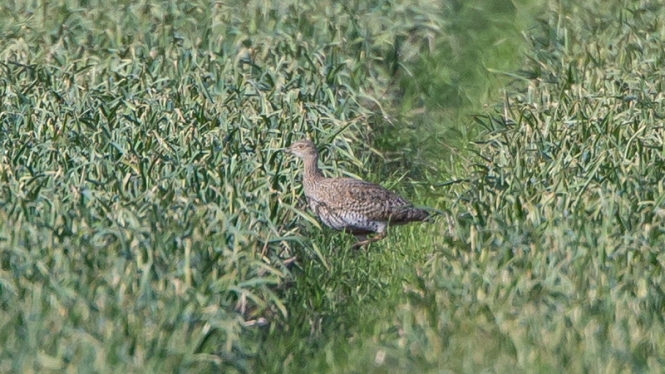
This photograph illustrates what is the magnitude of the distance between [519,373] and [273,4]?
6553 millimetres

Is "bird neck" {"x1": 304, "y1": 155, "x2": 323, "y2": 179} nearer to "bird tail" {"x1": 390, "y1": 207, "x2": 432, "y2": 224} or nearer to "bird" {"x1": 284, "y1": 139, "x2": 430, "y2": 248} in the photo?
"bird" {"x1": 284, "y1": 139, "x2": 430, "y2": 248}

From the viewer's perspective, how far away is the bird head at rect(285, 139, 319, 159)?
331 inches

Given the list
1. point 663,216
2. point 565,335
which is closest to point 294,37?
point 663,216

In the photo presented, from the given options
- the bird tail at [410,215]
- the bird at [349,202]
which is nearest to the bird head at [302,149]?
the bird at [349,202]

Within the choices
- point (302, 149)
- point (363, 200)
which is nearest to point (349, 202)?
point (363, 200)

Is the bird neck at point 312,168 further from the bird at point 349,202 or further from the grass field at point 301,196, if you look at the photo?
the grass field at point 301,196

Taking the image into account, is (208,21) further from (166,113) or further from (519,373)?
(519,373)

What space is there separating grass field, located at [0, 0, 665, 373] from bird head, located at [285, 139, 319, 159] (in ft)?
0.49

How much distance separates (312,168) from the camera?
28.0 ft

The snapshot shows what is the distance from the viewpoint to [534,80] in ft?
34.4

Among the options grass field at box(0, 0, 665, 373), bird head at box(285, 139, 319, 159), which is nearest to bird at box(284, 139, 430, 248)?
bird head at box(285, 139, 319, 159)

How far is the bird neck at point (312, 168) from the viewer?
850 centimetres

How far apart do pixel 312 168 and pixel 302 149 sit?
6.6 inches

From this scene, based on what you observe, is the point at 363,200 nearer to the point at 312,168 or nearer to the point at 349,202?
the point at 349,202
